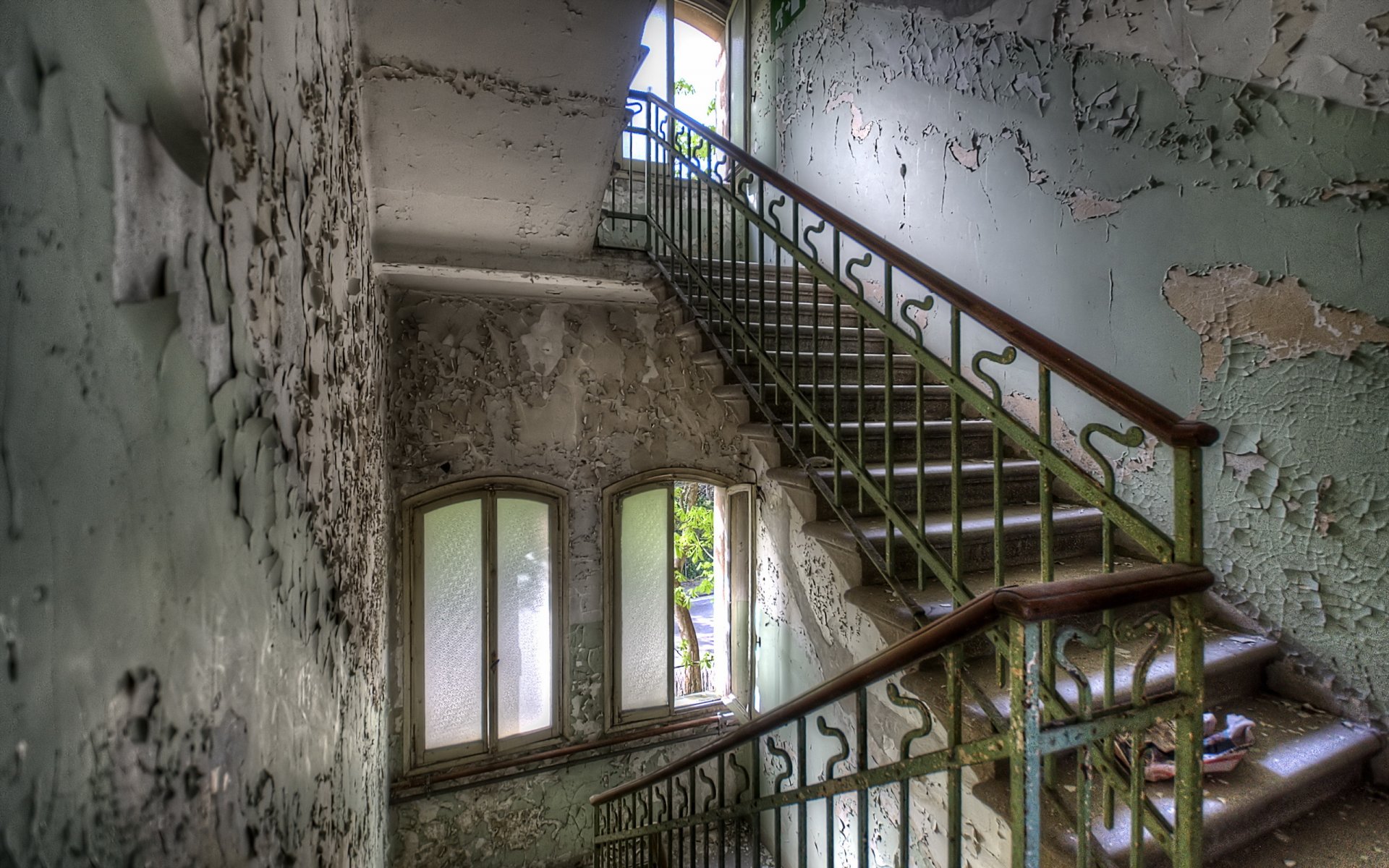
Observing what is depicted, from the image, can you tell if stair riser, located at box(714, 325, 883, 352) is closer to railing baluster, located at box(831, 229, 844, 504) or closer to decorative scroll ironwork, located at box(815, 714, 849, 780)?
railing baluster, located at box(831, 229, 844, 504)

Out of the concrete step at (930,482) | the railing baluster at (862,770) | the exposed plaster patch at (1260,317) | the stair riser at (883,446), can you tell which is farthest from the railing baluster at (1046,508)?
the exposed plaster patch at (1260,317)

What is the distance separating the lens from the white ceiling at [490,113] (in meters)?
1.69

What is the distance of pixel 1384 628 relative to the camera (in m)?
1.74

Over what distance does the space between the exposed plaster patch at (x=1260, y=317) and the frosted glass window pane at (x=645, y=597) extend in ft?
8.90

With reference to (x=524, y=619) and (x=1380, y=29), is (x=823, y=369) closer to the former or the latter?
(x=1380, y=29)

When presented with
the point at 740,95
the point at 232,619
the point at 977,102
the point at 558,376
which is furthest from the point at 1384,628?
the point at 740,95

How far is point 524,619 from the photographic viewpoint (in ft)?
11.9

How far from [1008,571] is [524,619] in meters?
2.64

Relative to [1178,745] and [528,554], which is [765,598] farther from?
[1178,745]

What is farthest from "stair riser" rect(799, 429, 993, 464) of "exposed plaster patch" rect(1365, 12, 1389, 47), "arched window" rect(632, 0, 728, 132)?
"arched window" rect(632, 0, 728, 132)

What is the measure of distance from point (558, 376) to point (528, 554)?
3.49ft

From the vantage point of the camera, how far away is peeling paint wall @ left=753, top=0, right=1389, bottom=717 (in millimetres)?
1719

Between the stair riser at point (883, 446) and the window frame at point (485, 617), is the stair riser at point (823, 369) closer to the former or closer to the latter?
the stair riser at point (883, 446)

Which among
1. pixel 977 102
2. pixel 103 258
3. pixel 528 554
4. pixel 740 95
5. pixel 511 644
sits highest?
pixel 740 95
